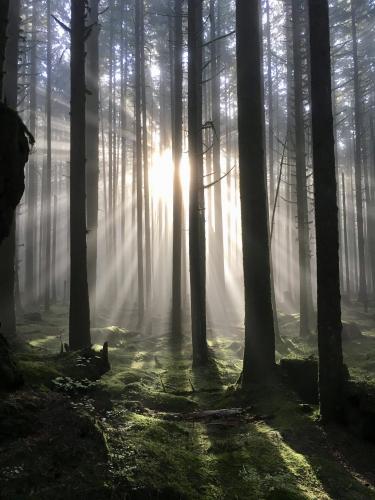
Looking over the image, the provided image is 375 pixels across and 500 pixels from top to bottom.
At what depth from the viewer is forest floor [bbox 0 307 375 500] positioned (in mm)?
3518

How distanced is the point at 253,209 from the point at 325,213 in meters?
2.26

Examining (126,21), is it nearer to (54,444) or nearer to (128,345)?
(128,345)

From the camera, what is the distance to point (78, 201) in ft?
34.2

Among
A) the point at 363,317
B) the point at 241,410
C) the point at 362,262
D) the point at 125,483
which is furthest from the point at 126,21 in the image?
the point at 125,483

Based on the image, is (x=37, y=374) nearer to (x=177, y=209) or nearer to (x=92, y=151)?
(x=177, y=209)

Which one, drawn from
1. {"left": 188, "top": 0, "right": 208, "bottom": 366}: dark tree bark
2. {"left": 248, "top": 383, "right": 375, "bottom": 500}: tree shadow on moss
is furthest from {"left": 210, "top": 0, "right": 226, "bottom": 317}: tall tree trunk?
{"left": 248, "top": 383, "right": 375, "bottom": 500}: tree shadow on moss

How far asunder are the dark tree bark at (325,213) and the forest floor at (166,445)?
26.9 inches

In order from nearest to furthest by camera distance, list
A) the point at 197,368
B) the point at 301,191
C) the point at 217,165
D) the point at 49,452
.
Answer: the point at 49,452
the point at 197,368
the point at 301,191
the point at 217,165

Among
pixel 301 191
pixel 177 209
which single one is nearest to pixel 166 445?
pixel 177 209

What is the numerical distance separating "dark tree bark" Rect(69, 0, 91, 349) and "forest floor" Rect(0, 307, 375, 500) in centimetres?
215

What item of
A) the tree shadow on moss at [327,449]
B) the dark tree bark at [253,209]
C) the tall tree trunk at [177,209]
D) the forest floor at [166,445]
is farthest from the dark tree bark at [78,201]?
the tall tree trunk at [177,209]

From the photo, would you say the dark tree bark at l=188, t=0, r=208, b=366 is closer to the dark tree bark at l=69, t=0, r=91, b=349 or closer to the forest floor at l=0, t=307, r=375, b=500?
the forest floor at l=0, t=307, r=375, b=500

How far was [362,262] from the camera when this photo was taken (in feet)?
78.8

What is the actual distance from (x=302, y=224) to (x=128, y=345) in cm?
872
